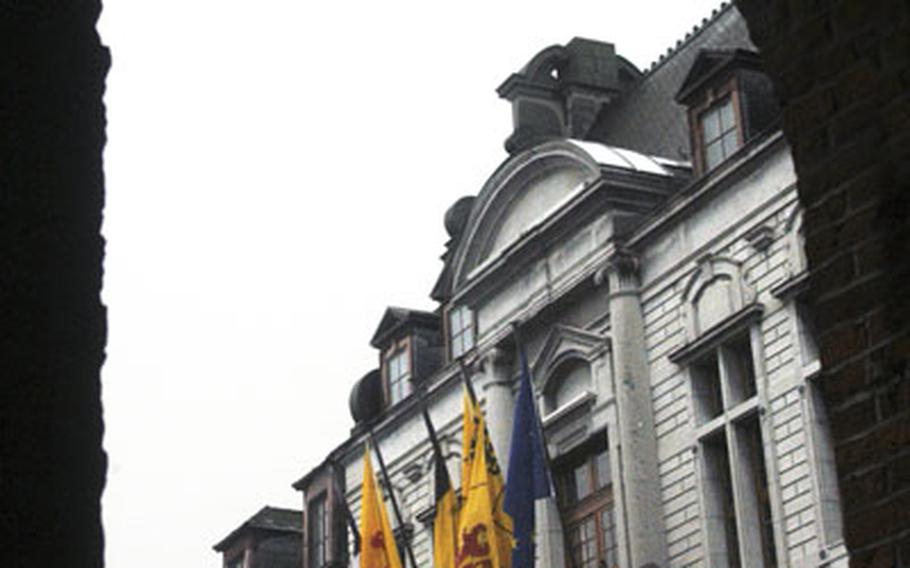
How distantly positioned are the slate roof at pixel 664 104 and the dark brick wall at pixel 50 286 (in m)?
24.0

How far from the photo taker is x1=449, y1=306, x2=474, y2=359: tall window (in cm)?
2786

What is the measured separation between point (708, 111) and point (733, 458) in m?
5.10

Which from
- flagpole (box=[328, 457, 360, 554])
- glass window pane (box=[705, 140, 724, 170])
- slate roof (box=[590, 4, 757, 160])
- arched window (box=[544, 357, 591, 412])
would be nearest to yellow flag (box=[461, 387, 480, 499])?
arched window (box=[544, 357, 591, 412])


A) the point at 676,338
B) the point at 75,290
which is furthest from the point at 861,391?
the point at 676,338

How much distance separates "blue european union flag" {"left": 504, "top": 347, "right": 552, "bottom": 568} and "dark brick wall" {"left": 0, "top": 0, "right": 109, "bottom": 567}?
63.7 ft

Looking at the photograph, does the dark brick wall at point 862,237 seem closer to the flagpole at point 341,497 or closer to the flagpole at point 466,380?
the flagpole at point 466,380

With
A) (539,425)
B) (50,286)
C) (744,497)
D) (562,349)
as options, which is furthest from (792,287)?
(50,286)

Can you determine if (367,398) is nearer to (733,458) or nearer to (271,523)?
(271,523)

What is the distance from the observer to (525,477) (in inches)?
870

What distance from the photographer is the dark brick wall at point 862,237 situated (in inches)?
200

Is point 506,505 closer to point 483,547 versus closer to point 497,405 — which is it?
point 483,547

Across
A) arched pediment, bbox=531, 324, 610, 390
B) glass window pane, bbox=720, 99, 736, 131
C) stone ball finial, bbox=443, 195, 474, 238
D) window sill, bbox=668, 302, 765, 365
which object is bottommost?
window sill, bbox=668, 302, 765, 365

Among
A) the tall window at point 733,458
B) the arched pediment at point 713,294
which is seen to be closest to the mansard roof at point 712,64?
the arched pediment at point 713,294

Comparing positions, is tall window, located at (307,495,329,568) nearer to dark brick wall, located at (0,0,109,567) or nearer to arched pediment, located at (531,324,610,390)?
arched pediment, located at (531,324,610,390)
